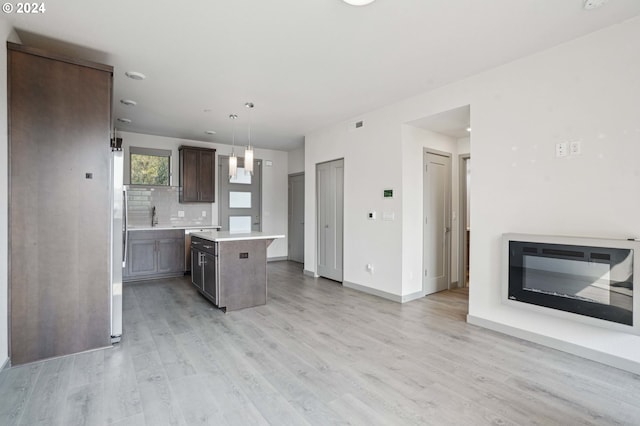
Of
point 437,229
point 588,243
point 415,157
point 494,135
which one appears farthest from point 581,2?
point 437,229

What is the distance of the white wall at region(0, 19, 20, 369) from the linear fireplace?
4.44 meters

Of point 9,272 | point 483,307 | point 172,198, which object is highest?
point 172,198

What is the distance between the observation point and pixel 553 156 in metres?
2.93

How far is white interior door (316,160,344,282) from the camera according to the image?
5.49m

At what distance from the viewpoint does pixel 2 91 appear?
2.41 metres

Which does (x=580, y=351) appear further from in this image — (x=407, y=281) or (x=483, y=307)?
(x=407, y=281)

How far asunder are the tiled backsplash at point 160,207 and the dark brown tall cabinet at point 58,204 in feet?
12.0

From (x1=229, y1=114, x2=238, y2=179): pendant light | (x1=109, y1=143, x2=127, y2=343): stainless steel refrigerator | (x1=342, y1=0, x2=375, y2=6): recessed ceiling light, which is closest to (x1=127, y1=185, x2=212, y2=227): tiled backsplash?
(x1=229, y1=114, x2=238, y2=179): pendant light

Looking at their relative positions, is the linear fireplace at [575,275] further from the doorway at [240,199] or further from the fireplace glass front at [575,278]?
the doorway at [240,199]

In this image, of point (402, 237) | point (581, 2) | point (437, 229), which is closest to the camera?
point (581, 2)

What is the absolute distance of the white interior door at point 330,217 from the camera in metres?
5.49

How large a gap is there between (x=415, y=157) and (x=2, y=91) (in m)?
4.42

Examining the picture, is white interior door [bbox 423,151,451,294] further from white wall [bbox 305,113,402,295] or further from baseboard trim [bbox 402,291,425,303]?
white wall [bbox 305,113,402,295]

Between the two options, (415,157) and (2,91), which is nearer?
(2,91)
